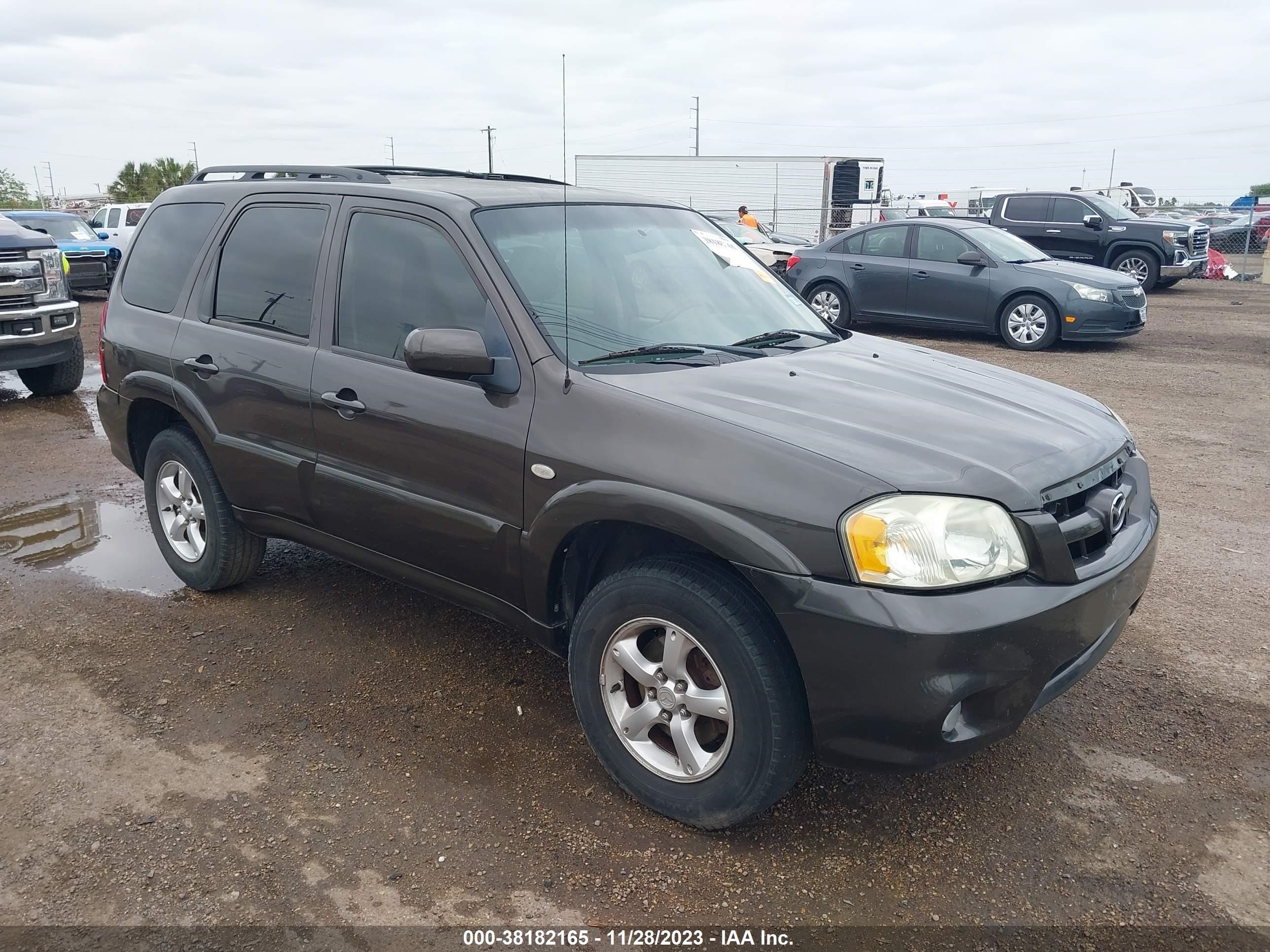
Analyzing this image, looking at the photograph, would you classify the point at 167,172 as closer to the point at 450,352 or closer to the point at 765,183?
the point at 765,183

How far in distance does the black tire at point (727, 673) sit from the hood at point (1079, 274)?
1053cm

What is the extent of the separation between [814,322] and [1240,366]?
9295 mm

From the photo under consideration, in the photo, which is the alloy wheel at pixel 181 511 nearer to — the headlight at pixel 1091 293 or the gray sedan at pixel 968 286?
the gray sedan at pixel 968 286

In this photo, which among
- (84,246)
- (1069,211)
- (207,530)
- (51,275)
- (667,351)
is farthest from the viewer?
(84,246)

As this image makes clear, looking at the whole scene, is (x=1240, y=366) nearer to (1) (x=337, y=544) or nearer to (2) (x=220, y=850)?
(1) (x=337, y=544)

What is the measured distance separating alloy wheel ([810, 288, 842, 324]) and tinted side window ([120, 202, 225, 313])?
1009 cm

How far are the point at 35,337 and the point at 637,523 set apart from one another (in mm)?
8226

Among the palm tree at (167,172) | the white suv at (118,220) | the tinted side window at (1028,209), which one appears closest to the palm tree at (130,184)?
the palm tree at (167,172)

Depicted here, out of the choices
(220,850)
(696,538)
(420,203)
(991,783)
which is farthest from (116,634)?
(991,783)

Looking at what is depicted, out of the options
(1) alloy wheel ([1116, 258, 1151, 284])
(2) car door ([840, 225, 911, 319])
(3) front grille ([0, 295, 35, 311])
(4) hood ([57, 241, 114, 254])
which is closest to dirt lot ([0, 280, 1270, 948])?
(3) front grille ([0, 295, 35, 311])

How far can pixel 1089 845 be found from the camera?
2838mm

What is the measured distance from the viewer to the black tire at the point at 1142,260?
701 inches

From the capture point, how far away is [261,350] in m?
3.94

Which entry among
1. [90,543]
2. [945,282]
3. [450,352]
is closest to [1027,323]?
[945,282]
